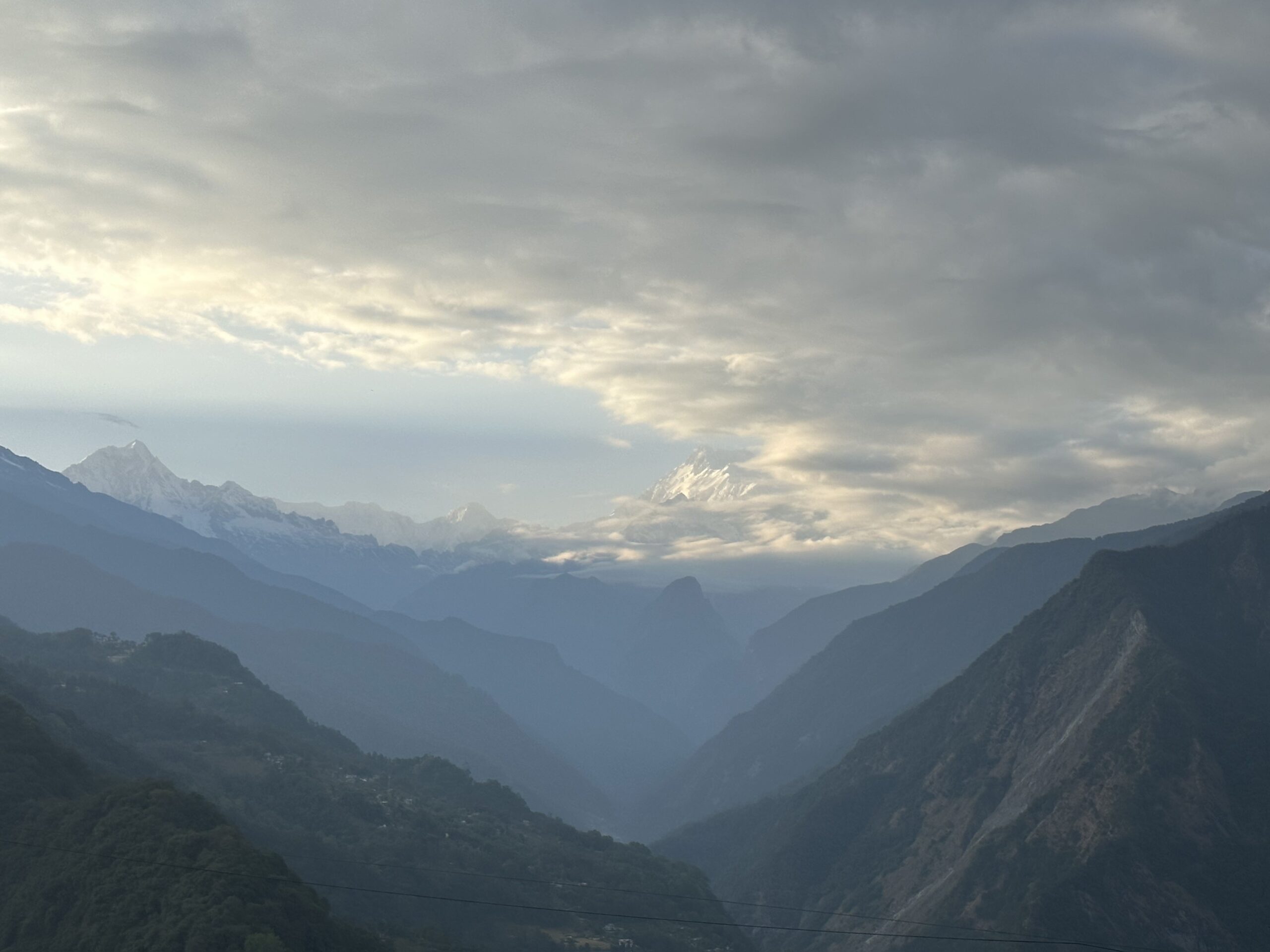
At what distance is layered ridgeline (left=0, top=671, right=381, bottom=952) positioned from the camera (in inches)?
4215

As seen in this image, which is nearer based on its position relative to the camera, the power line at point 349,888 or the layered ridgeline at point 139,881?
the layered ridgeline at point 139,881

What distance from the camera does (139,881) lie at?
11406 centimetres

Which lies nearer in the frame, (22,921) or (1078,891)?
(22,921)

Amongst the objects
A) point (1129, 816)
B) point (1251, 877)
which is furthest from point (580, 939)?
point (1251, 877)

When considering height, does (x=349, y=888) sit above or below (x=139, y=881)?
below

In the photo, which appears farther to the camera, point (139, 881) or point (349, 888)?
point (349, 888)

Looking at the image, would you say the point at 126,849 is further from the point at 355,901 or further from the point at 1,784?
the point at 355,901

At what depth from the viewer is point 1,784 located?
431 ft

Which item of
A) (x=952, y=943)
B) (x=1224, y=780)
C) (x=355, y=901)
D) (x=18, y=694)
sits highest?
→ (x=18, y=694)

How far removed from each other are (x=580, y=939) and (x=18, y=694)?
96.5 m

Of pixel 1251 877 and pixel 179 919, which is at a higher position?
pixel 179 919

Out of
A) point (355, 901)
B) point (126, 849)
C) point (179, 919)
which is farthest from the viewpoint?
point (355, 901)

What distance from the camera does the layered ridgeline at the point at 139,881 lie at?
107062mm

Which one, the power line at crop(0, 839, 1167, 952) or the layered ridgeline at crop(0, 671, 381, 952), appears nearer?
the layered ridgeline at crop(0, 671, 381, 952)
